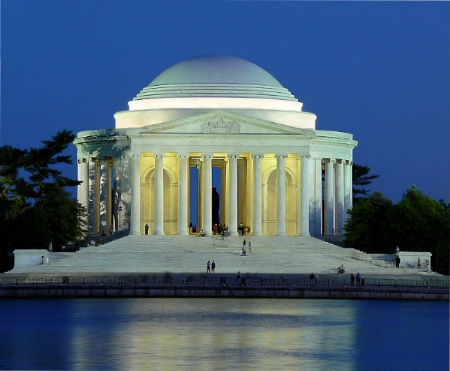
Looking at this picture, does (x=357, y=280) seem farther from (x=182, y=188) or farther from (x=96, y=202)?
(x=96, y=202)

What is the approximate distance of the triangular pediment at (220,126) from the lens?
137 meters

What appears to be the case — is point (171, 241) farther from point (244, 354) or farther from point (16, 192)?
point (244, 354)

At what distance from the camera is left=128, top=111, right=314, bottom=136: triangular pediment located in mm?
136875

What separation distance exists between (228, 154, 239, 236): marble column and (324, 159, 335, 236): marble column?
12302 mm

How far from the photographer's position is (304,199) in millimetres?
139000

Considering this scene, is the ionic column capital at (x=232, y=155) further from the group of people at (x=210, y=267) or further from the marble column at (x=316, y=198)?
the group of people at (x=210, y=267)

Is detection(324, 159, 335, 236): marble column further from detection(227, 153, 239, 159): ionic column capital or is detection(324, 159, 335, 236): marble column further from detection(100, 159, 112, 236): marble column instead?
detection(100, 159, 112, 236): marble column

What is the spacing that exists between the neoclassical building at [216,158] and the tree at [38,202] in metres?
5.20

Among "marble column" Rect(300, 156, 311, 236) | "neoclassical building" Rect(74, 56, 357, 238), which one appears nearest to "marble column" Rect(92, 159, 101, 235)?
"neoclassical building" Rect(74, 56, 357, 238)

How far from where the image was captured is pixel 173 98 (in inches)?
5620

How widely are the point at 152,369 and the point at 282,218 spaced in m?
77.0

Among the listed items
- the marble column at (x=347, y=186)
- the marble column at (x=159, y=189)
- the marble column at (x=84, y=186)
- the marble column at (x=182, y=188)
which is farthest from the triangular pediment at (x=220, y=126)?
the marble column at (x=347, y=186)

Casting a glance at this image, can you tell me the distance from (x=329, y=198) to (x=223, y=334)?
73349mm

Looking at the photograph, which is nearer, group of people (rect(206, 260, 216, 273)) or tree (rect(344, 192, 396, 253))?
group of people (rect(206, 260, 216, 273))
